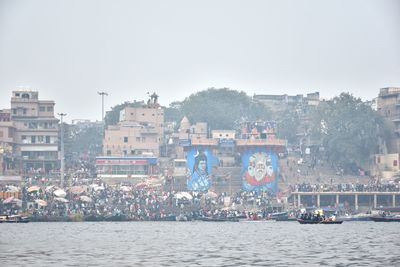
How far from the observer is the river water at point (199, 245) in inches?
2151

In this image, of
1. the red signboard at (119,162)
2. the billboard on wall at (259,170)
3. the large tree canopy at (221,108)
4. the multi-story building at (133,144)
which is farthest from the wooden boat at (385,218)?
the large tree canopy at (221,108)

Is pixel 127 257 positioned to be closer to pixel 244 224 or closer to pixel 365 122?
pixel 244 224

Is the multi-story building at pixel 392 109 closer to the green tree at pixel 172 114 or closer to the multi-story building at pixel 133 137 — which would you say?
the multi-story building at pixel 133 137

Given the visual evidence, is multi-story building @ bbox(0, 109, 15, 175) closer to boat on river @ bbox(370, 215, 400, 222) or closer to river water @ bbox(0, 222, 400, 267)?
river water @ bbox(0, 222, 400, 267)

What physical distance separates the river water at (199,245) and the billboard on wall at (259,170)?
21516 millimetres

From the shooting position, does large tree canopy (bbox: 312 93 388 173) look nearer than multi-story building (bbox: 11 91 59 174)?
No

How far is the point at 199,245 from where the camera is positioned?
65625mm

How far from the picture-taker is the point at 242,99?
157000mm

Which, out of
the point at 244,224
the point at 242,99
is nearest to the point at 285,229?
the point at 244,224

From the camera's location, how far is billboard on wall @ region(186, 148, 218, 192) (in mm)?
114062

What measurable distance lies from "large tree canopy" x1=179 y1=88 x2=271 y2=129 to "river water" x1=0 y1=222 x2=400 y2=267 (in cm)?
5532

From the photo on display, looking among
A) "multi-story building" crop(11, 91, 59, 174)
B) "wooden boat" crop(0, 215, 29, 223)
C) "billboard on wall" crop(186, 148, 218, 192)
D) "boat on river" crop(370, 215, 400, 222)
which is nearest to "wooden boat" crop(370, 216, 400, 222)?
"boat on river" crop(370, 215, 400, 222)

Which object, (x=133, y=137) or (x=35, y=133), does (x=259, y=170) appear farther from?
(x=35, y=133)

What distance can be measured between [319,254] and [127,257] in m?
9.98
